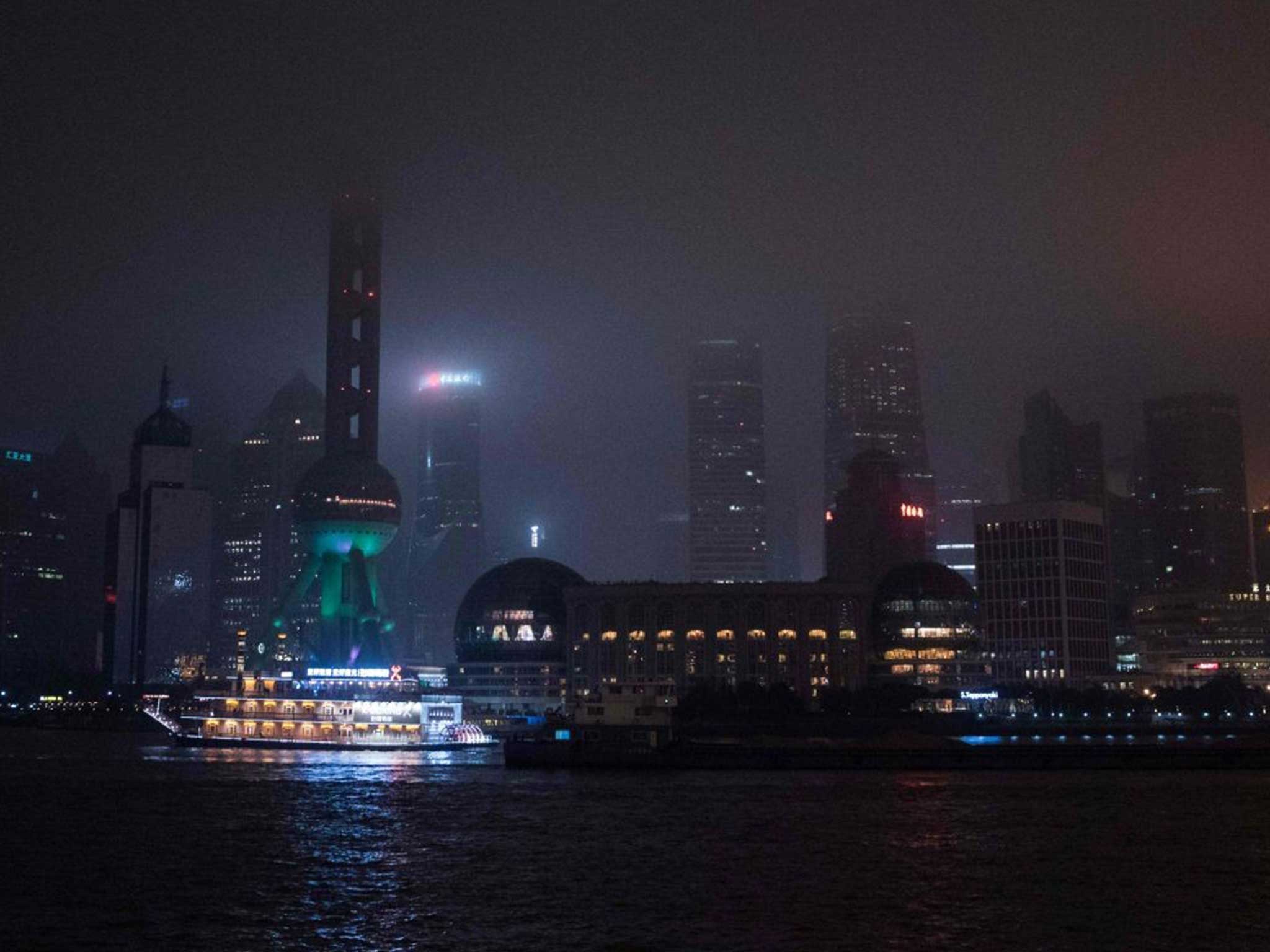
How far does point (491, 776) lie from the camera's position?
502ft

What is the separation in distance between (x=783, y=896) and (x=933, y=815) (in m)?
43.1

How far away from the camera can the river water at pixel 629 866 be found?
206ft

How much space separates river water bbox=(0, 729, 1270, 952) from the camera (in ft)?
206

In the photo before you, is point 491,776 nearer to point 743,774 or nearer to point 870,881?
point 743,774

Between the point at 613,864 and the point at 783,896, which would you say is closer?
the point at 783,896

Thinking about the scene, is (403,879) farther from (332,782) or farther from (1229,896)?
(332,782)

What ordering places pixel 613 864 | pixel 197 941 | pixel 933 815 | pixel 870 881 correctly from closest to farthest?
pixel 197 941 → pixel 870 881 → pixel 613 864 → pixel 933 815

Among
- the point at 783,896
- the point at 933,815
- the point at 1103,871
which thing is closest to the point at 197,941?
the point at 783,896

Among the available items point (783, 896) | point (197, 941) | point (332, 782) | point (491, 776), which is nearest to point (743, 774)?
point (491, 776)

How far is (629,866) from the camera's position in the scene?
8256 cm

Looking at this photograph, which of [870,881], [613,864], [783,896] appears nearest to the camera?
[783,896]

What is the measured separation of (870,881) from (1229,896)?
17.3m

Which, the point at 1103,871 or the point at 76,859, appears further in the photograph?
the point at 76,859

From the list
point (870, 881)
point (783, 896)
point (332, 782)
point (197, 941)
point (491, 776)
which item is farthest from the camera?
point (491, 776)
